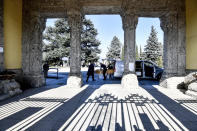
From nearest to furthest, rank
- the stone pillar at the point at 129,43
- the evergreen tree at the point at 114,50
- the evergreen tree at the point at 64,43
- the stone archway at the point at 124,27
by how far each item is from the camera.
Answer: the stone archway at the point at 124,27 < the stone pillar at the point at 129,43 < the evergreen tree at the point at 64,43 < the evergreen tree at the point at 114,50

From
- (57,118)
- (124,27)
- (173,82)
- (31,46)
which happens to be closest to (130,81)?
(173,82)

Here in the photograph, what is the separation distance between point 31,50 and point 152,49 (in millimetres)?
33948

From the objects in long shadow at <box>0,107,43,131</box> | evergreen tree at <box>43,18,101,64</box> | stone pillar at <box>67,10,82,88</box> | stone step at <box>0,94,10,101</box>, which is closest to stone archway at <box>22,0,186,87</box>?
stone pillar at <box>67,10,82,88</box>

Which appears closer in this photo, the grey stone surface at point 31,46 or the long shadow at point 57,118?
the long shadow at point 57,118

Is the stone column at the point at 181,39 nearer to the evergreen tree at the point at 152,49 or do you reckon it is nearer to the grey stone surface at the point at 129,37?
the grey stone surface at the point at 129,37

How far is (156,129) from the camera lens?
11.2 feet

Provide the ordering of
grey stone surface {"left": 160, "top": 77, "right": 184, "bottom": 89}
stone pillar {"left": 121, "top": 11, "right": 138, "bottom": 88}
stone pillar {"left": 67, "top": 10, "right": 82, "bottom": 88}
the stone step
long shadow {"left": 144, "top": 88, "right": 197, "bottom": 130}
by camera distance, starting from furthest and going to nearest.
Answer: stone pillar {"left": 67, "top": 10, "right": 82, "bottom": 88} → stone pillar {"left": 121, "top": 11, "right": 138, "bottom": 88} → grey stone surface {"left": 160, "top": 77, "right": 184, "bottom": 89} → the stone step → long shadow {"left": 144, "top": 88, "right": 197, "bottom": 130}

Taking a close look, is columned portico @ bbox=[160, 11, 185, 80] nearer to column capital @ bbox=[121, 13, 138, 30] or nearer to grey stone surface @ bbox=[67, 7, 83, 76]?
column capital @ bbox=[121, 13, 138, 30]

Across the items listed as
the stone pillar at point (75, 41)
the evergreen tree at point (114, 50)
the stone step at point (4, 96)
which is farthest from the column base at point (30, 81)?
the evergreen tree at point (114, 50)

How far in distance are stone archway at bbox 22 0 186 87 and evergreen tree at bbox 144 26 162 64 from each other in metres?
29.2

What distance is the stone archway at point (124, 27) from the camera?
8672 millimetres

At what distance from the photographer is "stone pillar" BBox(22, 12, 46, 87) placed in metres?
8.91

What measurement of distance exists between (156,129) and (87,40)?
31428 mm

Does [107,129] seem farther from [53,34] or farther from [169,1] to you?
[53,34]
